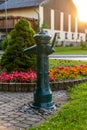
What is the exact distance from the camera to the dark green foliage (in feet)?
34.7

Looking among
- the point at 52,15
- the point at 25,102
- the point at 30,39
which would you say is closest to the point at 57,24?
the point at 52,15

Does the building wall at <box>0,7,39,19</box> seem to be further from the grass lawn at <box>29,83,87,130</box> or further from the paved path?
the grass lawn at <box>29,83,87,130</box>

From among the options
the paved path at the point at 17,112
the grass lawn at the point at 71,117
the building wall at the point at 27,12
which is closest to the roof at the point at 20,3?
the building wall at the point at 27,12

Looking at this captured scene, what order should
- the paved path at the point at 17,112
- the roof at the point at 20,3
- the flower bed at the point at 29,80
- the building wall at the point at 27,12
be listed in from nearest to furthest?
the paved path at the point at 17,112
the flower bed at the point at 29,80
the roof at the point at 20,3
the building wall at the point at 27,12

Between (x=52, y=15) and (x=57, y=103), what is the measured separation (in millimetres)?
45357

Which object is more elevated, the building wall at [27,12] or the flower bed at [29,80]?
the building wall at [27,12]

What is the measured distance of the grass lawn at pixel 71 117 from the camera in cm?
564

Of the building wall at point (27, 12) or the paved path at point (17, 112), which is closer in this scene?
the paved path at point (17, 112)

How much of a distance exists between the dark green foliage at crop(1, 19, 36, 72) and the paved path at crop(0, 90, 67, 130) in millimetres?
1901

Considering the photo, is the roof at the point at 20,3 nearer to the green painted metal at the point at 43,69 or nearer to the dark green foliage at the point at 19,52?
the dark green foliage at the point at 19,52

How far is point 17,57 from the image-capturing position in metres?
10.6

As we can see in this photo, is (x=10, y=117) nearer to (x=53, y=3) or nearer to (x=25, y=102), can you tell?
(x=25, y=102)

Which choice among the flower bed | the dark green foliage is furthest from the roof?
the flower bed

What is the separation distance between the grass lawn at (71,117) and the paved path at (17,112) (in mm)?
233
